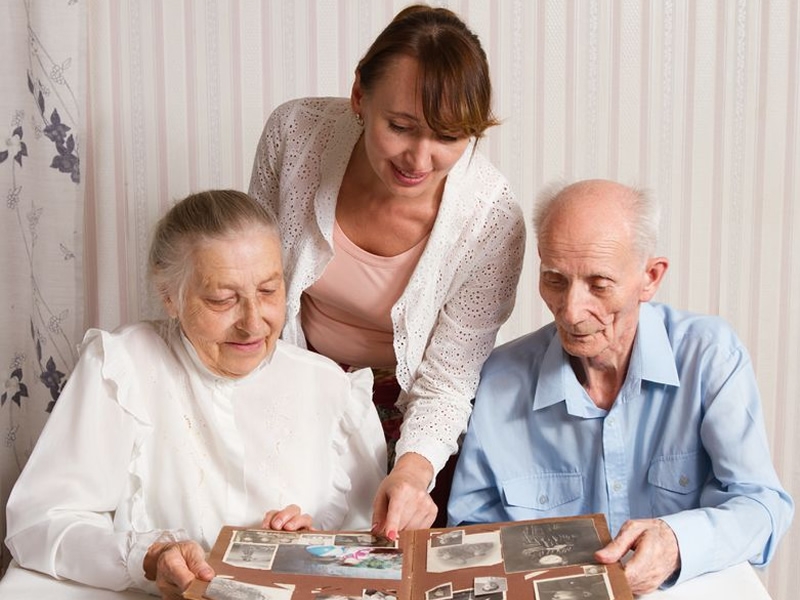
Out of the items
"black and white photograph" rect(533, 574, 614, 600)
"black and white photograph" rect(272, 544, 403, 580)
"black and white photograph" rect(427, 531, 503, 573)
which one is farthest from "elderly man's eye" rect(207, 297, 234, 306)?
"black and white photograph" rect(533, 574, 614, 600)

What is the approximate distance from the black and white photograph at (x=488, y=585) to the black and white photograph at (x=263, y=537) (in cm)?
30

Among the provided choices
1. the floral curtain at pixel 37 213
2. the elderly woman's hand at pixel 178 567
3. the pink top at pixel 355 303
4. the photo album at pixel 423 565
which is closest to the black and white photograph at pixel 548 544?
the photo album at pixel 423 565

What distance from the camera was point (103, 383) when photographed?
5.36 feet

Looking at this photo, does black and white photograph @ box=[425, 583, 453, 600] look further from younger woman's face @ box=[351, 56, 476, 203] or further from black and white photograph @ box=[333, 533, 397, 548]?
younger woman's face @ box=[351, 56, 476, 203]

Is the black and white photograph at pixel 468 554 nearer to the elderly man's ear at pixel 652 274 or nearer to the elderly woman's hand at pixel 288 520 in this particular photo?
the elderly woman's hand at pixel 288 520

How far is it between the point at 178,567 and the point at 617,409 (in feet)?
2.58

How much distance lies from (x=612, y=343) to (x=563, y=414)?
0.16m

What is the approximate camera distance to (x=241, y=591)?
1.32 meters

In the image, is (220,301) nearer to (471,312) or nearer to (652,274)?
(471,312)

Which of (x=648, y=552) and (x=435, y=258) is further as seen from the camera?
(x=435, y=258)

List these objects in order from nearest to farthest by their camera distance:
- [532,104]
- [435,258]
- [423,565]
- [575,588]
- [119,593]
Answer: [575,588]
[423,565]
[119,593]
[435,258]
[532,104]

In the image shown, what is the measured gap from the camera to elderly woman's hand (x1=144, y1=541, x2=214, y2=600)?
1.37 m

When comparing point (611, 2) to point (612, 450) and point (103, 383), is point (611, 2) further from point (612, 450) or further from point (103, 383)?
point (103, 383)

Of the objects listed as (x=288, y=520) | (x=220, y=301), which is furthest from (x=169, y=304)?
(x=288, y=520)
